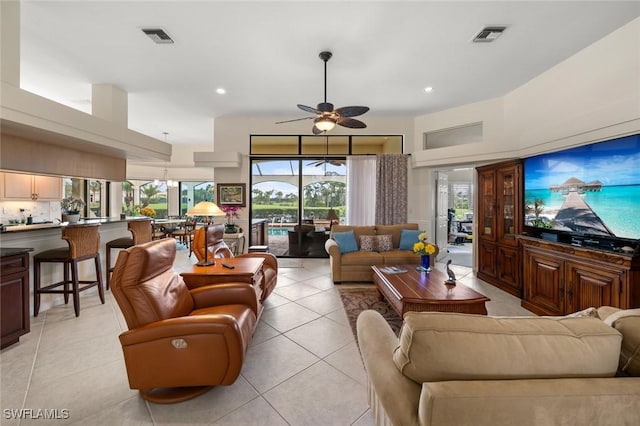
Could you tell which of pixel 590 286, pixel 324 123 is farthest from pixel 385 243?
pixel 590 286

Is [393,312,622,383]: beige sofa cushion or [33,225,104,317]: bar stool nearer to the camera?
[393,312,622,383]: beige sofa cushion

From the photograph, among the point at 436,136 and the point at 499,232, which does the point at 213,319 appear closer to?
the point at 499,232

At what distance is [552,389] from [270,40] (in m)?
3.59

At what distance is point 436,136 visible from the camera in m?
5.55

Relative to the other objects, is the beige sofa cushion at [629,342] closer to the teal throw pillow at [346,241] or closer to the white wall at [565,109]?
the white wall at [565,109]

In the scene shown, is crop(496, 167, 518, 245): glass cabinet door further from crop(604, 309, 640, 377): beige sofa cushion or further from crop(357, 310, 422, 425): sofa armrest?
crop(357, 310, 422, 425): sofa armrest

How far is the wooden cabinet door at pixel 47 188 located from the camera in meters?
5.38

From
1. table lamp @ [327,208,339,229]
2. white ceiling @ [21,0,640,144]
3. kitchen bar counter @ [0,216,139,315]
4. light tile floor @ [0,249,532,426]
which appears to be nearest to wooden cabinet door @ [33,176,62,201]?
white ceiling @ [21,0,640,144]

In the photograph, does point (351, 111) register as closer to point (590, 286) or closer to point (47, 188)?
point (590, 286)

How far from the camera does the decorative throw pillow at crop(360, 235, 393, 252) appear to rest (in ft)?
15.2

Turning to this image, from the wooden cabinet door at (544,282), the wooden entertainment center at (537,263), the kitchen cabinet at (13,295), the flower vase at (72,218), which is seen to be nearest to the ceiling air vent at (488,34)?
the wooden entertainment center at (537,263)

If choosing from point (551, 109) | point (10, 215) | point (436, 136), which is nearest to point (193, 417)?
point (551, 109)

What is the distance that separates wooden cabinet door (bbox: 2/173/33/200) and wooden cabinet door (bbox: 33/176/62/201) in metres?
0.10

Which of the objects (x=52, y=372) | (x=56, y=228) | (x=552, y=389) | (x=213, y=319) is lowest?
(x=52, y=372)
